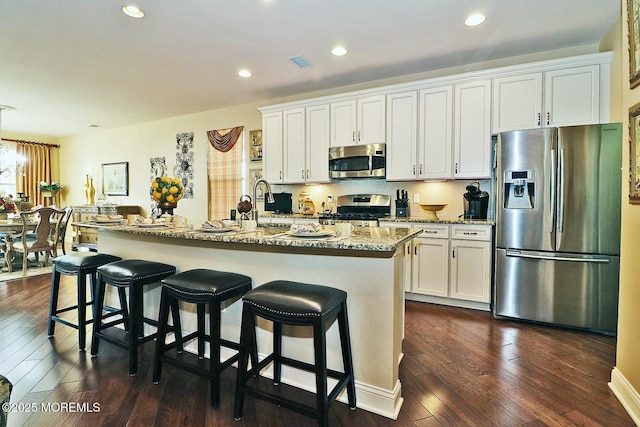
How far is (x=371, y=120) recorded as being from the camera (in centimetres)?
403

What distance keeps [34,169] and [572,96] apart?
34.7 ft

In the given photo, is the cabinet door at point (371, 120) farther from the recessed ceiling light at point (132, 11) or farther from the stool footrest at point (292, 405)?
the stool footrest at point (292, 405)

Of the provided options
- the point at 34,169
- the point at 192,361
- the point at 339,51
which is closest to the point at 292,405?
the point at 192,361

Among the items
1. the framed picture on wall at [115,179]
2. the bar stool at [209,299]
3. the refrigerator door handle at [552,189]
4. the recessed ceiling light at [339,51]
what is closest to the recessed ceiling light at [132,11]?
the recessed ceiling light at [339,51]

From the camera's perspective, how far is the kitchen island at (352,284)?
171cm

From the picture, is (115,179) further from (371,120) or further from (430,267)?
(430,267)

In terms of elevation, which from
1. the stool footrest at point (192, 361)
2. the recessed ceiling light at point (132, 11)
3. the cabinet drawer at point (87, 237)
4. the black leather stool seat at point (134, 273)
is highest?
the recessed ceiling light at point (132, 11)

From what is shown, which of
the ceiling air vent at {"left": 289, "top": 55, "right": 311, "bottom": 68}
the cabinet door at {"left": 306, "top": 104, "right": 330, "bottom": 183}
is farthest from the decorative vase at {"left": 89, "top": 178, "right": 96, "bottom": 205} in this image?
the ceiling air vent at {"left": 289, "top": 55, "right": 311, "bottom": 68}

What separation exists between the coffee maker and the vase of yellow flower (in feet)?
9.83

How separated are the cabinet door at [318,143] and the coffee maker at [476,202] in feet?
5.85

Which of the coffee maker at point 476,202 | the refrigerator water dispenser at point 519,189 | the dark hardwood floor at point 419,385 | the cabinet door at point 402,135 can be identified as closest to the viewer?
the dark hardwood floor at point 419,385

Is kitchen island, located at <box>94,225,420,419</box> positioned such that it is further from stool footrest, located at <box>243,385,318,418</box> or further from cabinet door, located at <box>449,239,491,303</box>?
cabinet door, located at <box>449,239,491,303</box>

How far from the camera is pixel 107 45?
10.9 feet

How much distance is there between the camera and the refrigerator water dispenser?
9.78ft
